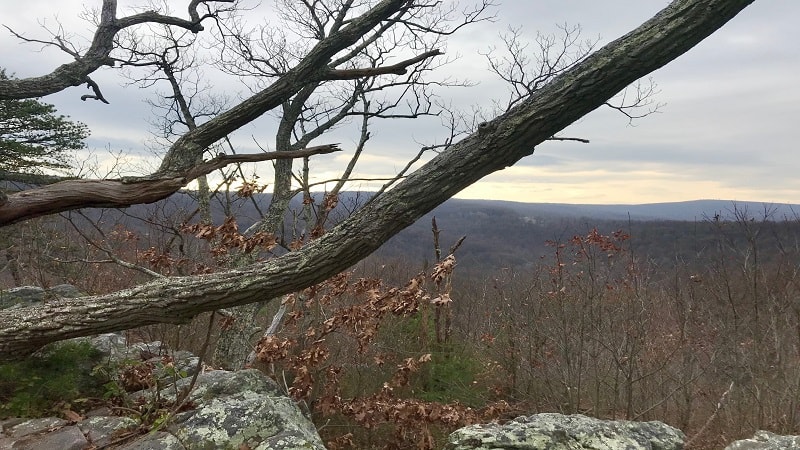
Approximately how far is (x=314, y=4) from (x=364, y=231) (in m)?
7.97

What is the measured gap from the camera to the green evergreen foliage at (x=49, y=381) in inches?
147

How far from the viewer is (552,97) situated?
2.07 metres

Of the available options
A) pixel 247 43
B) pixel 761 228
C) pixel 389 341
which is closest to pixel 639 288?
pixel 761 228

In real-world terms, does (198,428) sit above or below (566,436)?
above

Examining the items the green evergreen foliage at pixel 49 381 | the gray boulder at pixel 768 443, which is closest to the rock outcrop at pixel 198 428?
the green evergreen foliage at pixel 49 381

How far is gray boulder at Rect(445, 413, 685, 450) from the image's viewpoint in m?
3.61

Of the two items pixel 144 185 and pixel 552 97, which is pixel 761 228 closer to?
pixel 552 97

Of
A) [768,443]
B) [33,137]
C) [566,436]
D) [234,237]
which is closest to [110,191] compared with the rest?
[234,237]

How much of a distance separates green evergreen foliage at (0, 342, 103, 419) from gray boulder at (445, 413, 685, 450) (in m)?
2.88

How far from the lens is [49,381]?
396cm

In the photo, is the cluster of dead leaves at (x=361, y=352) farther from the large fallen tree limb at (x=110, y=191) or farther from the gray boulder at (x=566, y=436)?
the large fallen tree limb at (x=110, y=191)

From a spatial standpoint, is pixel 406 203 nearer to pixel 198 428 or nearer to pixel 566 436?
pixel 198 428

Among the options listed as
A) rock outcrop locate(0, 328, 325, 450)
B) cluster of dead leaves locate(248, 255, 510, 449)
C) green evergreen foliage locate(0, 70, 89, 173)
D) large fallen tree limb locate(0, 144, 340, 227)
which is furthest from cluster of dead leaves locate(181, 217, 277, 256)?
green evergreen foliage locate(0, 70, 89, 173)

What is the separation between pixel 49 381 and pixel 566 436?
3863 millimetres
